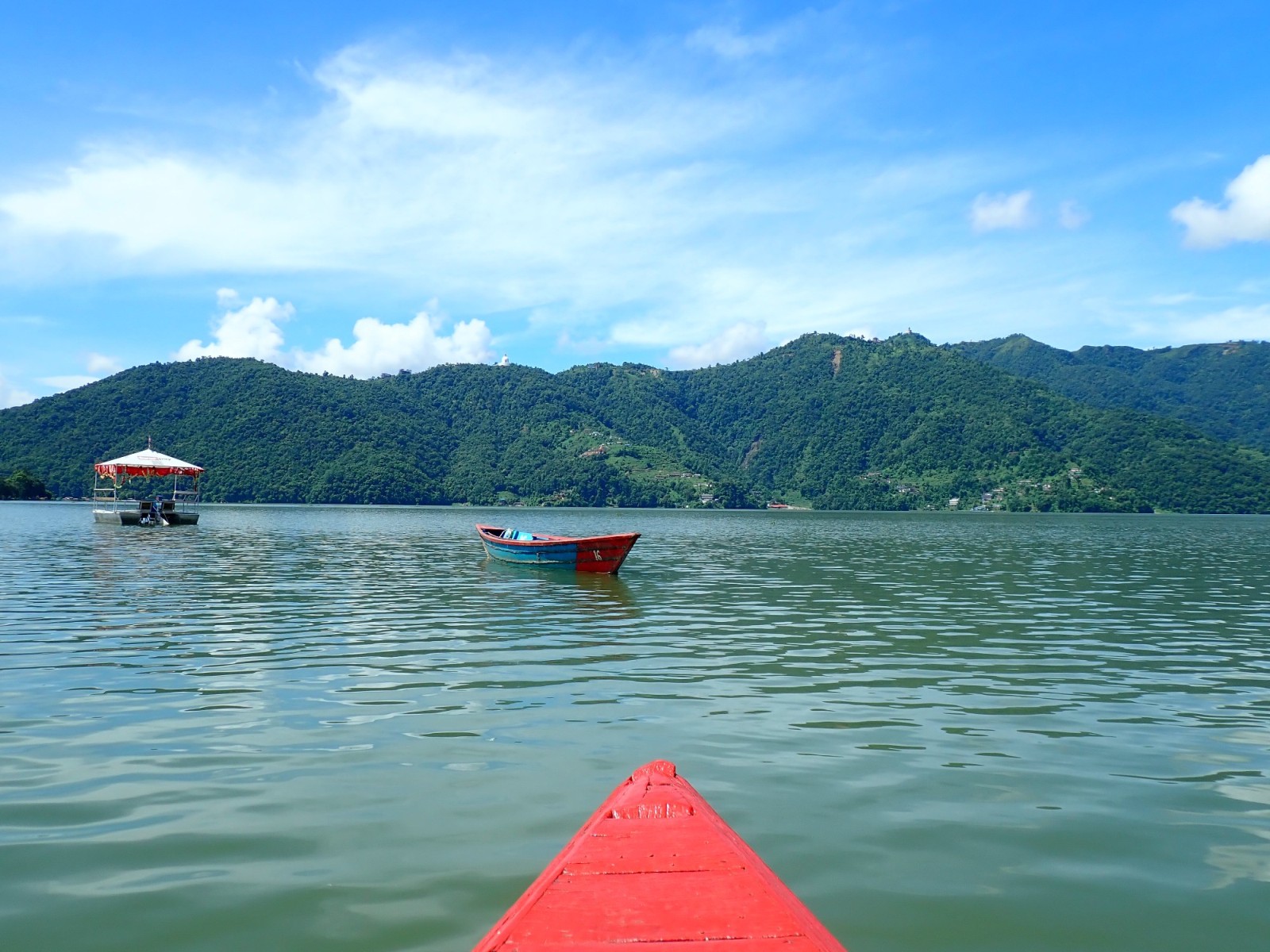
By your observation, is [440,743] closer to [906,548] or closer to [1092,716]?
[1092,716]

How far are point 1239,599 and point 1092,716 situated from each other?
2053 cm

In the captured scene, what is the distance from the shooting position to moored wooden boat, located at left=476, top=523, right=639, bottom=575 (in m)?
34.5

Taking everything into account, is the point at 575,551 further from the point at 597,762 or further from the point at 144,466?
the point at 144,466

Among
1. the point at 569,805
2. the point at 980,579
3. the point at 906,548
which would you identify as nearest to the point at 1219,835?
the point at 569,805

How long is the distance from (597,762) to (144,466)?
75074 mm

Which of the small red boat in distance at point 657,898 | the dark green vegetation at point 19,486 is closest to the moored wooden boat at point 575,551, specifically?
the small red boat in distance at point 657,898

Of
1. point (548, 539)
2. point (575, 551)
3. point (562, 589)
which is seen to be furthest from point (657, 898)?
point (548, 539)

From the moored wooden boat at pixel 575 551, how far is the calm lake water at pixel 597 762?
10.0m

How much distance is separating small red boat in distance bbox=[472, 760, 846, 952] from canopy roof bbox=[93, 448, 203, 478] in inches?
2875

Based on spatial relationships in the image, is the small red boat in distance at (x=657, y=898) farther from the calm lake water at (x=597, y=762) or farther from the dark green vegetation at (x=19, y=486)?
the dark green vegetation at (x=19, y=486)

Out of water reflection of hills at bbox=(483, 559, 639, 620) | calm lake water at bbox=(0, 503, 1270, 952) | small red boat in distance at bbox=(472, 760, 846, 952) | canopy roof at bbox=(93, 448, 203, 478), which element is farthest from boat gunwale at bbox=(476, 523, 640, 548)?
canopy roof at bbox=(93, 448, 203, 478)

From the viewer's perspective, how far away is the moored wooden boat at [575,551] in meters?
34.5

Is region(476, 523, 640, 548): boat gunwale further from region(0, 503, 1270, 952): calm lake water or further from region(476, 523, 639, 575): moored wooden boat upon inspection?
region(0, 503, 1270, 952): calm lake water

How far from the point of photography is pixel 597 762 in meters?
9.95
